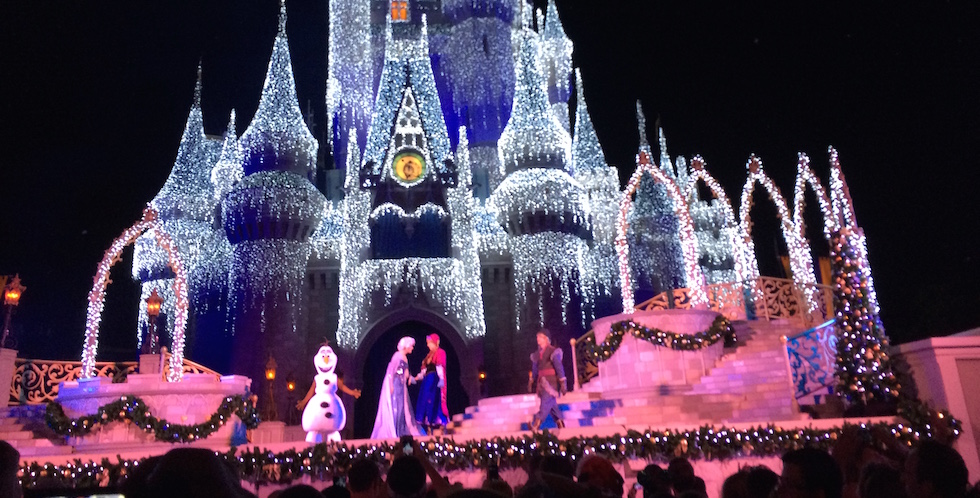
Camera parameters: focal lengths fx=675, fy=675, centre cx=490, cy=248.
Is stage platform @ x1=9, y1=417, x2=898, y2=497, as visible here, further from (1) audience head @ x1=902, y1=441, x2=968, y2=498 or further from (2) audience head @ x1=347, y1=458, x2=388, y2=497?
(1) audience head @ x1=902, y1=441, x2=968, y2=498

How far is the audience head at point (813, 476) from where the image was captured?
302 cm

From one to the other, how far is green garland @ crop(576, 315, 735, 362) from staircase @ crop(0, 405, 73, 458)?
31.6 ft

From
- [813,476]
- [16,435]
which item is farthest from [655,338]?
[16,435]

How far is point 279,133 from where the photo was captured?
82.0ft

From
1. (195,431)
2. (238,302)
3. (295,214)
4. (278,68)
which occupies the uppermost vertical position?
(278,68)

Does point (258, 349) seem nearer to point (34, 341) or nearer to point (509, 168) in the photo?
point (509, 168)

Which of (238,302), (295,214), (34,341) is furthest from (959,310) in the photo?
(34,341)

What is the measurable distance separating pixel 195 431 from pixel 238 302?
505 inches

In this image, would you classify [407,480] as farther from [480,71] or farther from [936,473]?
[480,71]

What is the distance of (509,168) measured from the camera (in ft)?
83.3

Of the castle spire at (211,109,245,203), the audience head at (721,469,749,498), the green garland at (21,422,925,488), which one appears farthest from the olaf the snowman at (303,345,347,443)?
the castle spire at (211,109,245,203)

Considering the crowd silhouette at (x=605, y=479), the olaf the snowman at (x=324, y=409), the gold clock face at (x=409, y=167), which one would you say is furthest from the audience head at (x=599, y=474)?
the gold clock face at (x=409, y=167)

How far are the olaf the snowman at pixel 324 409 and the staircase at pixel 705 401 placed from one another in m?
2.50

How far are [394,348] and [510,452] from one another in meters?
17.5
